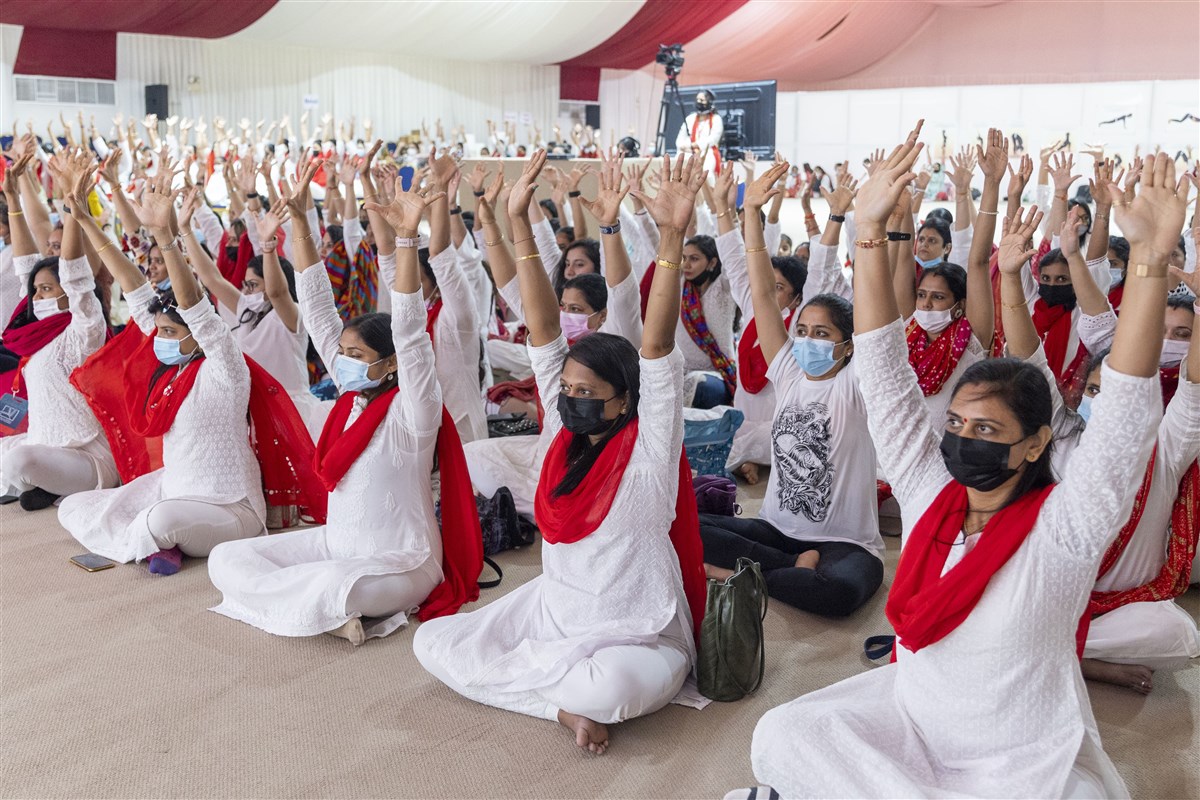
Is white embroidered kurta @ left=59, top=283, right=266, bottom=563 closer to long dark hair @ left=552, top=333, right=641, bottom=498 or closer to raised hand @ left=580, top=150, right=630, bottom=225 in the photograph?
raised hand @ left=580, top=150, right=630, bottom=225

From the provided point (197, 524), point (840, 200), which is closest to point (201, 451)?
point (197, 524)

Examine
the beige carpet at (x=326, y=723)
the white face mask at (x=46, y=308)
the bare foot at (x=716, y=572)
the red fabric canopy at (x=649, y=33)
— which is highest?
the red fabric canopy at (x=649, y=33)

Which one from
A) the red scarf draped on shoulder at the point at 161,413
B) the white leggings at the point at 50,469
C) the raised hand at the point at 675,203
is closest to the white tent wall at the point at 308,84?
the white leggings at the point at 50,469

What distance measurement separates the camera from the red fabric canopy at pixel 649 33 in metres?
15.0

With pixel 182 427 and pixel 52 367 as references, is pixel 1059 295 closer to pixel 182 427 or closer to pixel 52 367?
pixel 182 427

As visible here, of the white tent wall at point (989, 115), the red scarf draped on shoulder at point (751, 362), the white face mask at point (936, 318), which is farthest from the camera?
the white tent wall at point (989, 115)

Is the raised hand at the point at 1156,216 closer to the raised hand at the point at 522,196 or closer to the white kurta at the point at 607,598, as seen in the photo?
the white kurta at the point at 607,598

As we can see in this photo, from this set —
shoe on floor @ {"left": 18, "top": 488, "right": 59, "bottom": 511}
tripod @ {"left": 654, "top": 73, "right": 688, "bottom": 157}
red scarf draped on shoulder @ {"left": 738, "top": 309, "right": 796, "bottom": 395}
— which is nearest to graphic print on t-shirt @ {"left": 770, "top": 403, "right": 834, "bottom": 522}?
red scarf draped on shoulder @ {"left": 738, "top": 309, "right": 796, "bottom": 395}

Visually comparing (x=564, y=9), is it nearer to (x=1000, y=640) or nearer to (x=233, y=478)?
(x=233, y=478)

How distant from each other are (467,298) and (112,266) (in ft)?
4.09

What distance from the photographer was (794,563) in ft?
10.0

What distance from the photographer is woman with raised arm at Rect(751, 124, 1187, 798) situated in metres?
1.72

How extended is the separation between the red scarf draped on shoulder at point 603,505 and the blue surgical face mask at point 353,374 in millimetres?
707

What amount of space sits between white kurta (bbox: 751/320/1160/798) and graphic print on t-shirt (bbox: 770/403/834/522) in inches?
43.4
